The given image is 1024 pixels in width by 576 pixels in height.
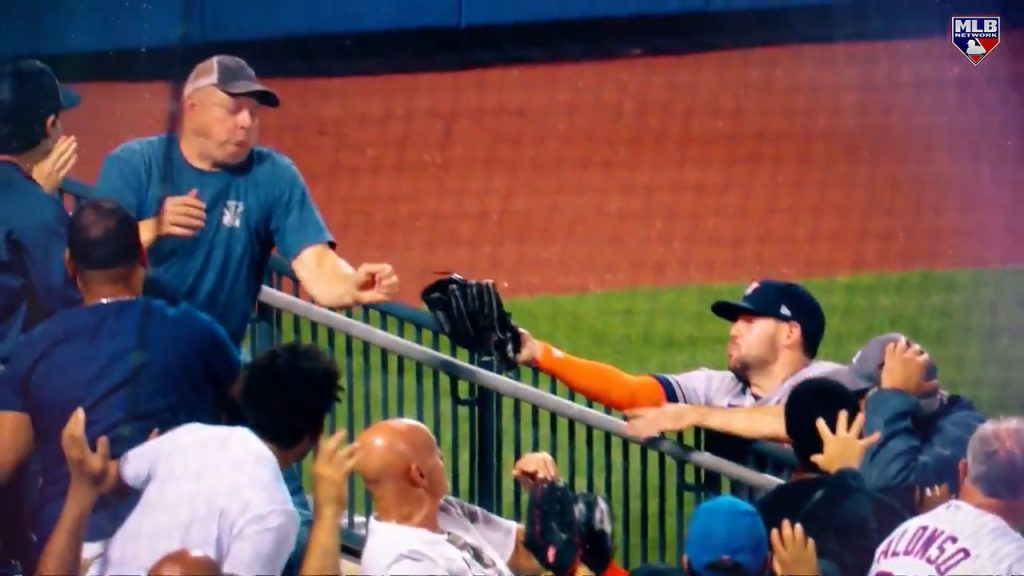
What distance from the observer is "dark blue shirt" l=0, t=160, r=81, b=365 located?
329 centimetres

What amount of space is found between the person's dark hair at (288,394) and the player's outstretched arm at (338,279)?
154 mm

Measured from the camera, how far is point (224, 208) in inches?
130

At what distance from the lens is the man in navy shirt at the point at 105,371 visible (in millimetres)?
3195

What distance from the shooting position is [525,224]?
3498mm

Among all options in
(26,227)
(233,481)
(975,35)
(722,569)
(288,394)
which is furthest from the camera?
(975,35)

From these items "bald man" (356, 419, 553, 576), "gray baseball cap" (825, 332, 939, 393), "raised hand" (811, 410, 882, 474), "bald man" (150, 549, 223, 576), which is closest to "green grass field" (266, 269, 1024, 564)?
"gray baseball cap" (825, 332, 939, 393)

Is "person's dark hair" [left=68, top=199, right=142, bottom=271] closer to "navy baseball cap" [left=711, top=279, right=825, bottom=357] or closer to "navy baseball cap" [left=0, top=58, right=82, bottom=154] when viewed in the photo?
"navy baseball cap" [left=0, top=58, right=82, bottom=154]

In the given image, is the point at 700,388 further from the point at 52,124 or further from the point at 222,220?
the point at 52,124

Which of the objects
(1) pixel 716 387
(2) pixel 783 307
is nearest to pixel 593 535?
(1) pixel 716 387

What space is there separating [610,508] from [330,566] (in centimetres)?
68

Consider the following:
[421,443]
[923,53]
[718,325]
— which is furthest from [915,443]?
[421,443]

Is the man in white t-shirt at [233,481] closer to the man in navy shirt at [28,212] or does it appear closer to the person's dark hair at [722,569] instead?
the man in navy shirt at [28,212]

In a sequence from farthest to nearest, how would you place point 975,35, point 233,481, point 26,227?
point 975,35
point 26,227
point 233,481

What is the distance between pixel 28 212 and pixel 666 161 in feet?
4.90
